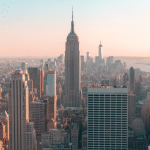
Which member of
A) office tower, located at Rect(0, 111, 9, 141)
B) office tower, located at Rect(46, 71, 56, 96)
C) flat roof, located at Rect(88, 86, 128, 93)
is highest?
office tower, located at Rect(46, 71, 56, 96)

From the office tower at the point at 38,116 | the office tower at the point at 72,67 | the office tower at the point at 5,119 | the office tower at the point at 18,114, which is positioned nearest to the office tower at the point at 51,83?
the office tower at the point at 72,67

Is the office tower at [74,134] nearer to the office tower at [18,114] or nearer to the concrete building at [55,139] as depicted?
the concrete building at [55,139]

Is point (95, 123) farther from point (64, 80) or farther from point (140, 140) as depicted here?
point (64, 80)

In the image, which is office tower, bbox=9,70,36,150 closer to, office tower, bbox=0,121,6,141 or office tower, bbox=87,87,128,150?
office tower, bbox=0,121,6,141

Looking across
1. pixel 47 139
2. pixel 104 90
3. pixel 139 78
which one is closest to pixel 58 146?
pixel 47 139

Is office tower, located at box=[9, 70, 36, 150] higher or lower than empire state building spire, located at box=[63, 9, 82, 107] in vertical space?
lower

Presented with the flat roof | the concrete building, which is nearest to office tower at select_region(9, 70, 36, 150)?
Result: the concrete building

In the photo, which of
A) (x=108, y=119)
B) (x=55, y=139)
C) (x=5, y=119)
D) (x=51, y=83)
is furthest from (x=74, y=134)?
(x=51, y=83)
